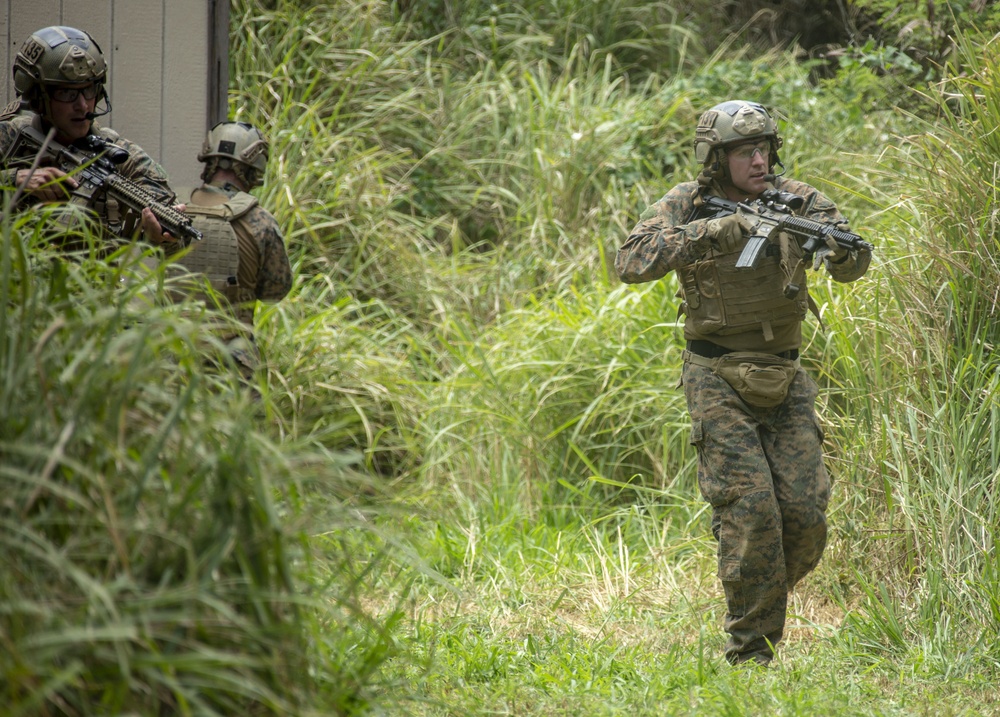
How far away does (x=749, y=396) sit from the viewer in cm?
402

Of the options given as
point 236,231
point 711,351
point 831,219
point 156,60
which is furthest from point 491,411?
point 156,60

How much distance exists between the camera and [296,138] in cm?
756

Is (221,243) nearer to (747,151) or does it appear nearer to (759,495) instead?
(747,151)

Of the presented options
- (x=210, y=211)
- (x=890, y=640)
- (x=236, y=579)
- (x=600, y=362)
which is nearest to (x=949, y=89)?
(x=600, y=362)

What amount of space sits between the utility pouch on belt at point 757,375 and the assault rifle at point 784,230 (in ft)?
0.88

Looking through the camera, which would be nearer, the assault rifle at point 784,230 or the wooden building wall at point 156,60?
the assault rifle at point 784,230

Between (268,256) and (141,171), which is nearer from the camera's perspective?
(141,171)

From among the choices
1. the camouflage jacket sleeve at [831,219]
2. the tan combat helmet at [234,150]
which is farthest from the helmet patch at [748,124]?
the tan combat helmet at [234,150]

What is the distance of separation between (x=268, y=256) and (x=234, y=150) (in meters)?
0.54

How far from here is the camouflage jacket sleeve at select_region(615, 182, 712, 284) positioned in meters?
4.06

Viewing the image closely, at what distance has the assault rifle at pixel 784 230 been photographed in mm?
3988

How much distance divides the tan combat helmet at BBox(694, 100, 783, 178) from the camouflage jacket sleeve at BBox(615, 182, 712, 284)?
0.20 m

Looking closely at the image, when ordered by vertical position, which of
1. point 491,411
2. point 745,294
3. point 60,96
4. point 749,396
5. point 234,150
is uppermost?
point 60,96

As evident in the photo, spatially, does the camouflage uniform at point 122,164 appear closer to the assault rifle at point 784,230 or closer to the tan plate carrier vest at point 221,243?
the tan plate carrier vest at point 221,243
